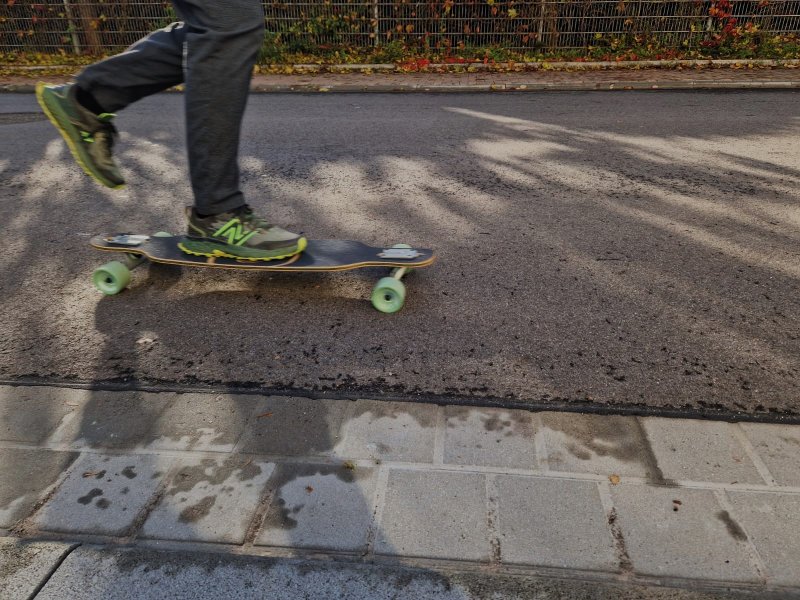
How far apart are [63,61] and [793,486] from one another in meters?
13.6

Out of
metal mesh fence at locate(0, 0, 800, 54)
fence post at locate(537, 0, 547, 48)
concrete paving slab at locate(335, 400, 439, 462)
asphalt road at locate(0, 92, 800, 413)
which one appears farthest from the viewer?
fence post at locate(537, 0, 547, 48)

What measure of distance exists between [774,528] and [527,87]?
8230 mm

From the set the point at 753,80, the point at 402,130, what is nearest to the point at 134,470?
the point at 402,130

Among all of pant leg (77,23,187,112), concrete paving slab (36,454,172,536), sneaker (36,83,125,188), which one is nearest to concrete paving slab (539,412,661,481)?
concrete paving slab (36,454,172,536)

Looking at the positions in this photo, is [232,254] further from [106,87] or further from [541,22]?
[541,22]

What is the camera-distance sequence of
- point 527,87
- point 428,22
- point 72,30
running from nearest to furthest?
point 527,87
point 428,22
point 72,30

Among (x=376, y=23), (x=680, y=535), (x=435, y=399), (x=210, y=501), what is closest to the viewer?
(x=680, y=535)

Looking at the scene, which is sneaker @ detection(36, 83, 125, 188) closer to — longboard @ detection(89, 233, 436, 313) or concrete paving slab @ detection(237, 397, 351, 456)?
longboard @ detection(89, 233, 436, 313)

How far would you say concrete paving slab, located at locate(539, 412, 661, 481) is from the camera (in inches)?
69.9

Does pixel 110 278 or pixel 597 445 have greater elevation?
pixel 110 278

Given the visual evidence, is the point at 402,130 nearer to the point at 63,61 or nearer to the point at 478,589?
the point at 478,589

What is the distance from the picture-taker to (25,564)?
1.47m

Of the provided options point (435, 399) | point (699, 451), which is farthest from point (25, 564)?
point (699, 451)

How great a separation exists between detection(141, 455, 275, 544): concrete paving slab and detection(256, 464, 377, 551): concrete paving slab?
0.06 metres
